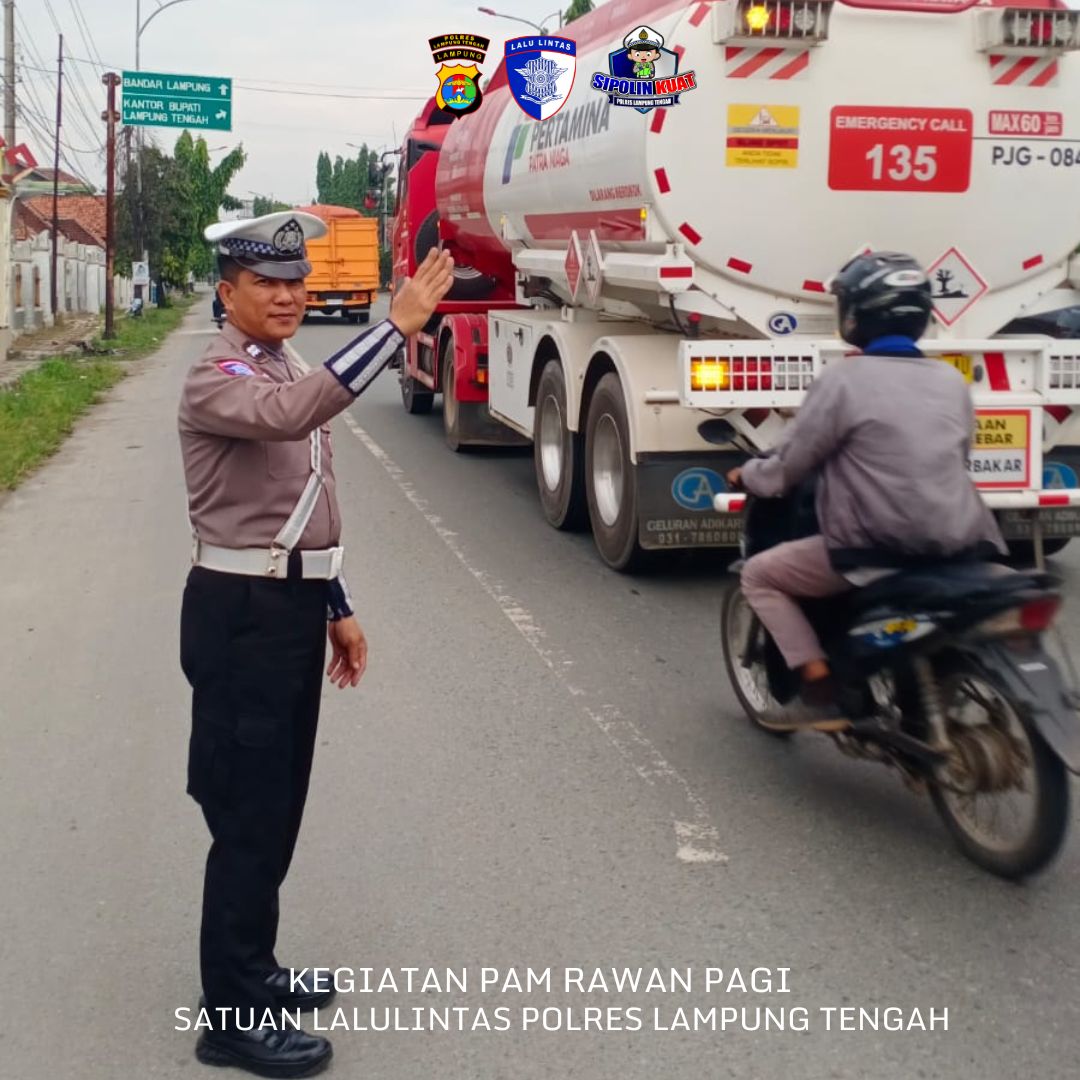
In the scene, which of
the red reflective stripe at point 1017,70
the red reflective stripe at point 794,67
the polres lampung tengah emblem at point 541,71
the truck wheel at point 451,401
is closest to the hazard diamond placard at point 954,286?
the red reflective stripe at point 1017,70

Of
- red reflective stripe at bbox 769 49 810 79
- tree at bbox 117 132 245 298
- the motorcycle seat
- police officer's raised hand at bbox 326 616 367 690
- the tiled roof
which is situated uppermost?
the tiled roof

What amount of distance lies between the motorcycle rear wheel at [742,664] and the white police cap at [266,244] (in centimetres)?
262

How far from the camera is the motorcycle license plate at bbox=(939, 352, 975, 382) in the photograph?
24.6 feet

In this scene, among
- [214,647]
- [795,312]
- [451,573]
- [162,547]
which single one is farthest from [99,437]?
[214,647]

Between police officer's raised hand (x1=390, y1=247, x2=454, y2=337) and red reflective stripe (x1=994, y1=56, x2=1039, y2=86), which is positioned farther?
red reflective stripe (x1=994, y1=56, x2=1039, y2=86)

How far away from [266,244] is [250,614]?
2.65 ft

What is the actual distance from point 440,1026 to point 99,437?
1352 cm

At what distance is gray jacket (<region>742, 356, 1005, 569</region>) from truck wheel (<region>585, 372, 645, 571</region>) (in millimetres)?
3521

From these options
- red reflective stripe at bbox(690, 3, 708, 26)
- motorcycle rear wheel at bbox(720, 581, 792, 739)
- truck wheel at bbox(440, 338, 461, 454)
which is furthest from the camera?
truck wheel at bbox(440, 338, 461, 454)

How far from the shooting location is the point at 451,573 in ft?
29.0

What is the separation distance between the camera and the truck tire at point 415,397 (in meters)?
17.7

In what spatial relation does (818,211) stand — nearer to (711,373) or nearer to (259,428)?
(711,373)

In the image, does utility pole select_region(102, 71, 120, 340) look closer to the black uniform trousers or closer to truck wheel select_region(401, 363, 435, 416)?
truck wheel select_region(401, 363, 435, 416)

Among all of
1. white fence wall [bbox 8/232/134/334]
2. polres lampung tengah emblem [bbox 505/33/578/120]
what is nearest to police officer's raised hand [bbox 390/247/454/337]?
polres lampung tengah emblem [bbox 505/33/578/120]
